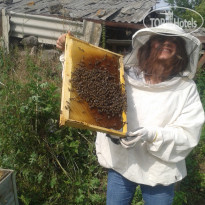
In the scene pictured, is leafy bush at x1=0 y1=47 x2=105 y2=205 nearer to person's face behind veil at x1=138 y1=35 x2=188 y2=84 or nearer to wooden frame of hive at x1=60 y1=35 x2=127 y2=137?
wooden frame of hive at x1=60 y1=35 x2=127 y2=137

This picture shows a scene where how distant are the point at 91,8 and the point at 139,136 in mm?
4958

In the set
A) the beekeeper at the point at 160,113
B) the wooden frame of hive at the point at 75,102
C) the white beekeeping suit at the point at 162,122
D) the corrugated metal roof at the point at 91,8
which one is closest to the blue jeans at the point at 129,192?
the beekeeper at the point at 160,113

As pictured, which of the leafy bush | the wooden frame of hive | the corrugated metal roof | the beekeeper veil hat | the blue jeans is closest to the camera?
the wooden frame of hive

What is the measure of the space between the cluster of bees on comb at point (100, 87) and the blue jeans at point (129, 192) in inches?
26.6

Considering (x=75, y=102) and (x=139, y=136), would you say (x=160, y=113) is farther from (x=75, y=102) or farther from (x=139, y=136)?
(x=75, y=102)

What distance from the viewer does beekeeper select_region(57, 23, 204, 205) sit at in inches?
68.7

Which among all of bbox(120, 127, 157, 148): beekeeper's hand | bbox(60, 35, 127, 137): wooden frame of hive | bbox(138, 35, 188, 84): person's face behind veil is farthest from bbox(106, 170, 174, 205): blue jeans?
bbox(138, 35, 188, 84): person's face behind veil

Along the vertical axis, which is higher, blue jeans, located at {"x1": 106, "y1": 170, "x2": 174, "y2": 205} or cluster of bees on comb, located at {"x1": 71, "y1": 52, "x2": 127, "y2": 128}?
cluster of bees on comb, located at {"x1": 71, "y1": 52, "x2": 127, "y2": 128}

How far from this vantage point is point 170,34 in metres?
1.74

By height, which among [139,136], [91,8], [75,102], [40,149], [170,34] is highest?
[170,34]

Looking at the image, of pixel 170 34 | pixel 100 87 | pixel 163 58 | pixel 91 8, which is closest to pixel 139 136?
pixel 100 87

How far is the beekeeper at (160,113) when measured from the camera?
174cm

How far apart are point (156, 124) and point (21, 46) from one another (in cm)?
419

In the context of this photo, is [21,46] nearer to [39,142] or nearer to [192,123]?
[39,142]
